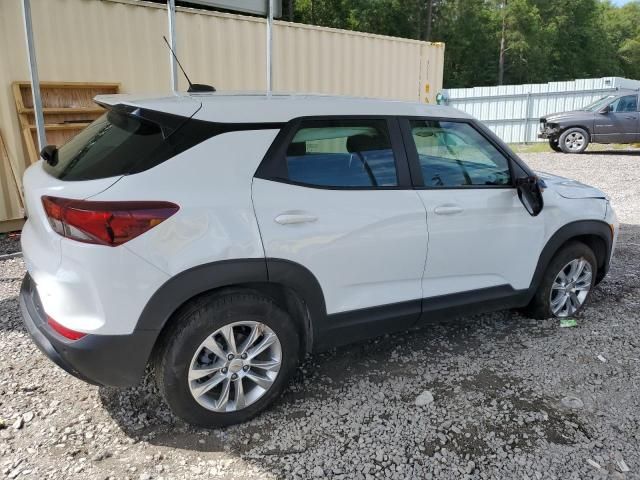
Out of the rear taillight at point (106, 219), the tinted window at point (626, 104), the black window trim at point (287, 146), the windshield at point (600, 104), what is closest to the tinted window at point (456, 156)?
the black window trim at point (287, 146)

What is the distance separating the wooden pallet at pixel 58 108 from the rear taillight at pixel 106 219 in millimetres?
4534

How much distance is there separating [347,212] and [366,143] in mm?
502

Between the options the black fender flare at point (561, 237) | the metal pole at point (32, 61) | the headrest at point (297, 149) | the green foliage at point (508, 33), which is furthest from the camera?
the green foliage at point (508, 33)

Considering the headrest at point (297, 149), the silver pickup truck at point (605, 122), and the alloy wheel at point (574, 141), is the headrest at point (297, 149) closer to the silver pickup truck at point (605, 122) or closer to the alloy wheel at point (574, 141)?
the silver pickup truck at point (605, 122)

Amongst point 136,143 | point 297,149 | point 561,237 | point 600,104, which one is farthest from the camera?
point 600,104

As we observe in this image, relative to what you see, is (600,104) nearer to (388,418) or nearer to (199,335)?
(388,418)

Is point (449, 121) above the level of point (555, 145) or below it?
above

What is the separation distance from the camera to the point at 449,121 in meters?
3.44

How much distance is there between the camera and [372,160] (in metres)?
3.11

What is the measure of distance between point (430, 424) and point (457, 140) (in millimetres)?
1801

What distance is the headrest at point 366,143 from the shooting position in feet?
10.1

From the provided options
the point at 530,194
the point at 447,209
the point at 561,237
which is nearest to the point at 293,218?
the point at 447,209

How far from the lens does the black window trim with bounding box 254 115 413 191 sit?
271 cm

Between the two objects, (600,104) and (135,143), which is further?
(600,104)
